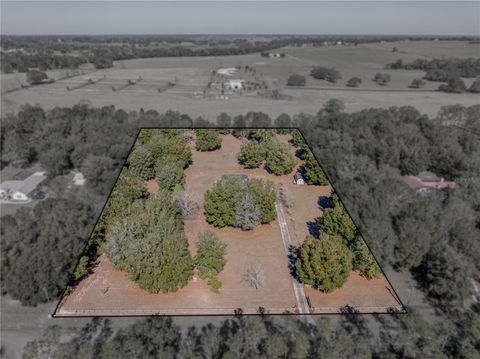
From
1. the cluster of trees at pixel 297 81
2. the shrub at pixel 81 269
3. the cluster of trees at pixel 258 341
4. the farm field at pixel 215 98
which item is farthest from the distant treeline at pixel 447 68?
the shrub at pixel 81 269

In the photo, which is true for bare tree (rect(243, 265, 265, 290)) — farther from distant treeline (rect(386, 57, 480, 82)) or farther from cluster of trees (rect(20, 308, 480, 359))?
distant treeline (rect(386, 57, 480, 82))

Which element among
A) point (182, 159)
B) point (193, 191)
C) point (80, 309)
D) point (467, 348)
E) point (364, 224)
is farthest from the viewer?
point (364, 224)

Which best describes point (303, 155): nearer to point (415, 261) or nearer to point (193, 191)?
point (193, 191)

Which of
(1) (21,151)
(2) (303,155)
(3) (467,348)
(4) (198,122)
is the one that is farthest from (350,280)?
(1) (21,151)

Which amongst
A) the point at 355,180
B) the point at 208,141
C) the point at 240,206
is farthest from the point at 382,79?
the point at 240,206

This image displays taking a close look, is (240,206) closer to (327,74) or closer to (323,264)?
(323,264)
